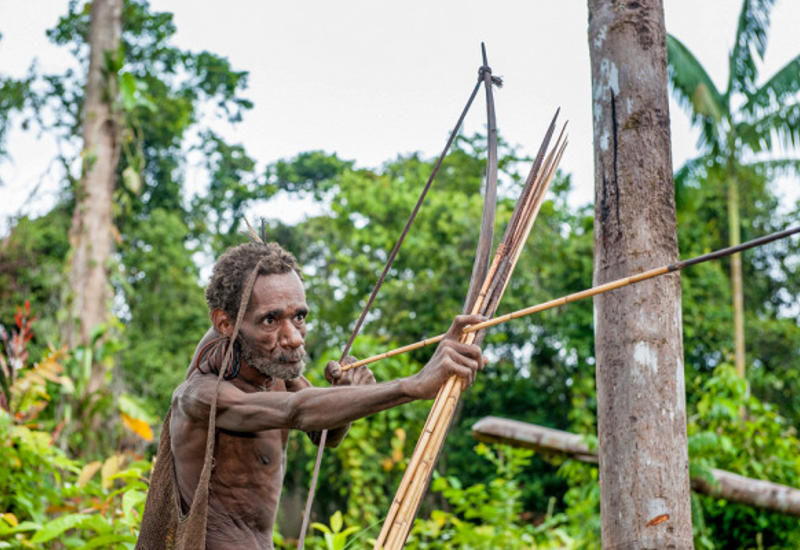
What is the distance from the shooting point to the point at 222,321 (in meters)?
2.57

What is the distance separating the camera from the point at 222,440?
8.20ft

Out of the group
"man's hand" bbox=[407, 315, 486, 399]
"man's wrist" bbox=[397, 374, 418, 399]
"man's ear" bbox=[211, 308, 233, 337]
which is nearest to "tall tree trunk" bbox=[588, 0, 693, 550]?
"man's hand" bbox=[407, 315, 486, 399]

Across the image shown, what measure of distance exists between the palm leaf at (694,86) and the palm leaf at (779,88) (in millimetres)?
684

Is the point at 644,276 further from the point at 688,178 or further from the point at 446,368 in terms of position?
the point at 688,178

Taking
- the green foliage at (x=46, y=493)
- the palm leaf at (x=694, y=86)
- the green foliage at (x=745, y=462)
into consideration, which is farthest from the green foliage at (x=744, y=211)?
the green foliage at (x=46, y=493)

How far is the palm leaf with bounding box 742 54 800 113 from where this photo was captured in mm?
14836

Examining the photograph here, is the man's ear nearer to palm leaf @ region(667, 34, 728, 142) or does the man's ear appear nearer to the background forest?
the background forest

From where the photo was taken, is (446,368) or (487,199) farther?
(487,199)

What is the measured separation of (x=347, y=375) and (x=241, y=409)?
495 millimetres

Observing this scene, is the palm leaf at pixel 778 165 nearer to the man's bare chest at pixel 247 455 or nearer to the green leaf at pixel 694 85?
the green leaf at pixel 694 85

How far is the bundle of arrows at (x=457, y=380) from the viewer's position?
7.16 ft

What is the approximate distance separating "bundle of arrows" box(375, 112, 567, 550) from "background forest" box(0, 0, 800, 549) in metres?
4.02

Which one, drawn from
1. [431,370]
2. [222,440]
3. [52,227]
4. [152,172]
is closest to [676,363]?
[431,370]

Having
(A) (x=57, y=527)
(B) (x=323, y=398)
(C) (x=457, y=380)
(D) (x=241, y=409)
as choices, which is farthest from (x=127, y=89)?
(C) (x=457, y=380)
